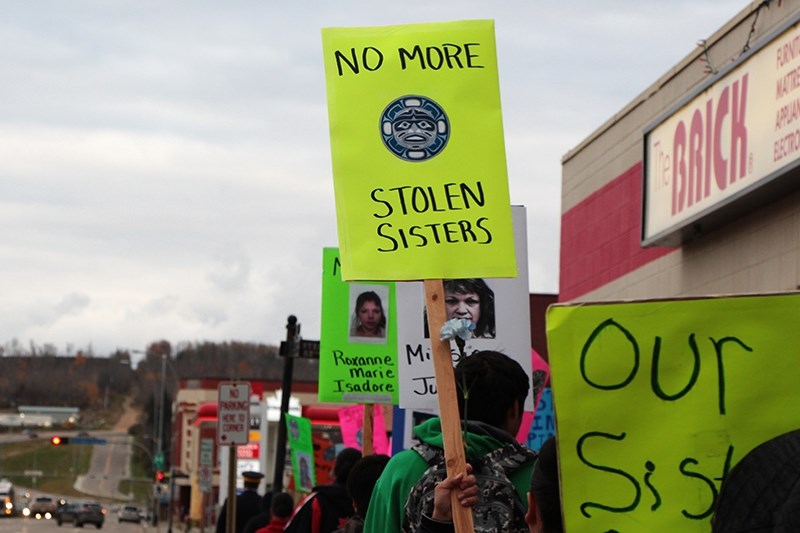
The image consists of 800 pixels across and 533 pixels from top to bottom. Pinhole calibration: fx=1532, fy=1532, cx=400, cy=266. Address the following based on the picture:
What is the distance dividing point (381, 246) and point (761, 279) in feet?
37.0

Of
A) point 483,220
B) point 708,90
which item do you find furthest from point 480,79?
point 708,90

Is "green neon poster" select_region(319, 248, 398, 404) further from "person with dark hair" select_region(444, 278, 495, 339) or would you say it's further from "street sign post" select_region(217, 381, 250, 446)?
"person with dark hair" select_region(444, 278, 495, 339)

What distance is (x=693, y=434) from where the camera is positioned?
11.8ft

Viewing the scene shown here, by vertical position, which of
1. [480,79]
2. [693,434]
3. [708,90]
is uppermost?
[708,90]

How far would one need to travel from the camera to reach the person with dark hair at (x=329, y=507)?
8.62m

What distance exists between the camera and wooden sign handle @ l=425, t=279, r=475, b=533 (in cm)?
450

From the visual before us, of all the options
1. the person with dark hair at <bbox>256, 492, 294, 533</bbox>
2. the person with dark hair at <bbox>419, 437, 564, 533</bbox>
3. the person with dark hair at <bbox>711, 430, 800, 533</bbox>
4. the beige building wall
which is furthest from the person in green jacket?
the beige building wall

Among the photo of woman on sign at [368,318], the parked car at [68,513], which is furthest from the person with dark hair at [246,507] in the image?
the parked car at [68,513]

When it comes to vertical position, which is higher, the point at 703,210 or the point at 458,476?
the point at 703,210

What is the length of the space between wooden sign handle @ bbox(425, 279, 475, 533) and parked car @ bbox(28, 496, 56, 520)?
102 m

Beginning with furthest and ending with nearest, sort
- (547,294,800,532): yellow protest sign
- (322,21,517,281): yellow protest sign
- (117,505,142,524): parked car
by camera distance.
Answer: (117,505,142,524): parked car → (322,21,517,281): yellow protest sign → (547,294,800,532): yellow protest sign

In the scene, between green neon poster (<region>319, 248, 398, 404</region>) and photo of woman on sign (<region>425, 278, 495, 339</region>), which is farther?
green neon poster (<region>319, 248, 398, 404</region>)

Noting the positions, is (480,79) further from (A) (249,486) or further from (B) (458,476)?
(A) (249,486)

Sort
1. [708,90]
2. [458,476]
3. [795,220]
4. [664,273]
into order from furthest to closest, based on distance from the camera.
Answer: [664,273] → [708,90] → [795,220] → [458,476]
